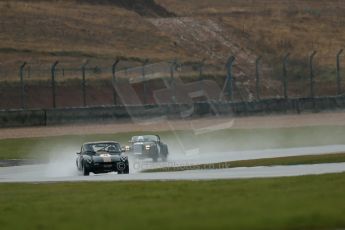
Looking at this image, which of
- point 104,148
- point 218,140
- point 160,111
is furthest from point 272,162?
point 160,111

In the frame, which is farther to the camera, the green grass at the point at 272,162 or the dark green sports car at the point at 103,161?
the green grass at the point at 272,162

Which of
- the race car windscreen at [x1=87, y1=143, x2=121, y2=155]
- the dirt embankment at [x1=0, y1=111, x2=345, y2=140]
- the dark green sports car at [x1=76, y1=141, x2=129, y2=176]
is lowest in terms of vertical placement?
the dirt embankment at [x1=0, y1=111, x2=345, y2=140]

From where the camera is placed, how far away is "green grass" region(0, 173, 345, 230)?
21.0 meters

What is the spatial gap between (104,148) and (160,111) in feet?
69.7

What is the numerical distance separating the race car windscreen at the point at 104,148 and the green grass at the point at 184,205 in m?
6.74

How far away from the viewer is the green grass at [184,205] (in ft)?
68.9

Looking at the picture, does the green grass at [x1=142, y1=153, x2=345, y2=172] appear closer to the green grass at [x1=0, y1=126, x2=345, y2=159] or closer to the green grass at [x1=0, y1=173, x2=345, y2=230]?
the green grass at [x1=0, y1=173, x2=345, y2=230]

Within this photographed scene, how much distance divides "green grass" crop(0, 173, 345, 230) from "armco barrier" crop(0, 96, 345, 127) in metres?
24.8

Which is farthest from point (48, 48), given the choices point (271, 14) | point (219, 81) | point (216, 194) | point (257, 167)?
point (216, 194)

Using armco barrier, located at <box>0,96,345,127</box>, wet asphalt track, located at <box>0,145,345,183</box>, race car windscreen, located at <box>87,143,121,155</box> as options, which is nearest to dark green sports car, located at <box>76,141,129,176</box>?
race car windscreen, located at <box>87,143,121,155</box>

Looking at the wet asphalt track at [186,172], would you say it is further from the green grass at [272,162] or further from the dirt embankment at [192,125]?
the dirt embankment at [192,125]

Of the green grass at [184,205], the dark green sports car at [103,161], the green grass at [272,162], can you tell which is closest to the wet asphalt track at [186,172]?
the dark green sports car at [103,161]

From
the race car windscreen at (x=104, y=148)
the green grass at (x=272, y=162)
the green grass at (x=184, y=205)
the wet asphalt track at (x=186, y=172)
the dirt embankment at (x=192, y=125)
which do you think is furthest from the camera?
the dirt embankment at (x=192, y=125)

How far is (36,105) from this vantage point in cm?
6600
